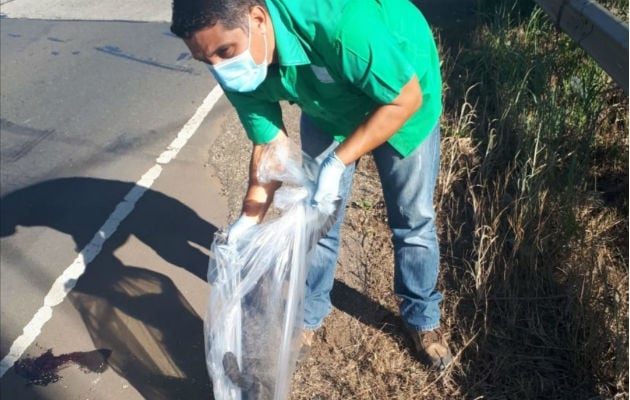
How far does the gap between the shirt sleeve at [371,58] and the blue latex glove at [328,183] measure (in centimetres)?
26

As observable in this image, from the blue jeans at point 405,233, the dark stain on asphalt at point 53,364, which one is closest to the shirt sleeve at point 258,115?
the blue jeans at point 405,233

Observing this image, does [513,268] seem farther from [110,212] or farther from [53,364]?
[110,212]

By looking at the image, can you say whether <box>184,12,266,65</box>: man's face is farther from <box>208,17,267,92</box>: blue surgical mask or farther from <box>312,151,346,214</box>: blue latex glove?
<box>312,151,346,214</box>: blue latex glove

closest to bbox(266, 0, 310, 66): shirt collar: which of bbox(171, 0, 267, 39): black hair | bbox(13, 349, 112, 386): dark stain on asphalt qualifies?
bbox(171, 0, 267, 39): black hair

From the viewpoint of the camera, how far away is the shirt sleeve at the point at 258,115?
234 cm

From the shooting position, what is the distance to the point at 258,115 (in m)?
2.38

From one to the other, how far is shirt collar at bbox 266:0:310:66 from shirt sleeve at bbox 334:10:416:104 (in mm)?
139

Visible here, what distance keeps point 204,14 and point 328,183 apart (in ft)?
2.21

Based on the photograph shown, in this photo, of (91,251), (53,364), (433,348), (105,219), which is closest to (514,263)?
(433,348)

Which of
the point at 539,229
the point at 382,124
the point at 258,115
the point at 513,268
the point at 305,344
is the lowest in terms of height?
the point at 305,344

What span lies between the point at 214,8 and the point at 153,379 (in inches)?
67.2

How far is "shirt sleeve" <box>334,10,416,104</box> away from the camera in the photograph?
1873 millimetres

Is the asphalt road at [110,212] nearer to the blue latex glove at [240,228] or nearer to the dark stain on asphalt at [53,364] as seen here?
the dark stain on asphalt at [53,364]

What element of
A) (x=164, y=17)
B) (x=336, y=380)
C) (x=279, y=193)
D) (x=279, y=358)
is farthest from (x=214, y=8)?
(x=164, y=17)
